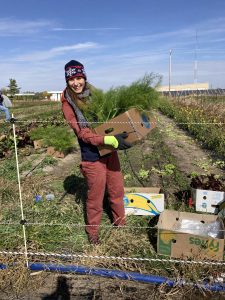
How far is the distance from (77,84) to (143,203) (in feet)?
5.49

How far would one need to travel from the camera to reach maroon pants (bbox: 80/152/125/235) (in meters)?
3.03

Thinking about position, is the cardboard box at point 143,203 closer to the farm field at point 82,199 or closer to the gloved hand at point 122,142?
the farm field at point 82,199

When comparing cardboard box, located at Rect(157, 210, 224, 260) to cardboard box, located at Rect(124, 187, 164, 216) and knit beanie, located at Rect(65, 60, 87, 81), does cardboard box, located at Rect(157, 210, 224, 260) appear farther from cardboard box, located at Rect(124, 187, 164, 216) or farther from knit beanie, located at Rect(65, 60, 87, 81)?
knit beanie, located at Rect(65, 60, 87, 81)

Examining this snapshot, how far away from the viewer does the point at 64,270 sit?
2789mm

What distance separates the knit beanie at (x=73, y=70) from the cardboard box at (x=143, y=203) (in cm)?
161

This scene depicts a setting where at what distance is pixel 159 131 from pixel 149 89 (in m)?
7.25

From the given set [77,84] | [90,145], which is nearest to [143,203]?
[90,145]

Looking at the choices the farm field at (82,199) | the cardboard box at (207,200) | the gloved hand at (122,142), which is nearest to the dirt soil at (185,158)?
the farm field at (82,199)

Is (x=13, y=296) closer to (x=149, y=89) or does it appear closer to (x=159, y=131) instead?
(x=149, y=89)

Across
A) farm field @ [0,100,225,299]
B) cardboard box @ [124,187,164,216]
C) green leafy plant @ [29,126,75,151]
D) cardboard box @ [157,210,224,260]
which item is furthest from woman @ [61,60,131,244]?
green leafy plant @ [29,126,75,151]

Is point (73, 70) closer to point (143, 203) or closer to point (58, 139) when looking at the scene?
point (143, 203)

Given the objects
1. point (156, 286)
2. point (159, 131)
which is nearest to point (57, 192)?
point (156, 286)

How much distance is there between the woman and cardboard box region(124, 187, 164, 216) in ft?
1.50

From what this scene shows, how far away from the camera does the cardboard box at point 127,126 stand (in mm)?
2811
